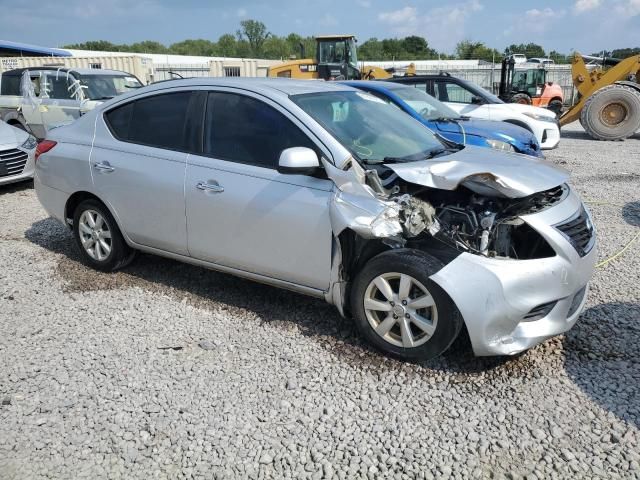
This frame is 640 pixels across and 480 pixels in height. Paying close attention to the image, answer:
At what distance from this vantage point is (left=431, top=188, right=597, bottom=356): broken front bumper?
9.98ft

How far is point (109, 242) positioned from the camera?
4926 millimetres

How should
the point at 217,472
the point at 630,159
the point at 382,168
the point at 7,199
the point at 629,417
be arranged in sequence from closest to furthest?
the point at 217,472, the point at 629,417, the point at 382,168, the point at 7,199, the point at 630,159

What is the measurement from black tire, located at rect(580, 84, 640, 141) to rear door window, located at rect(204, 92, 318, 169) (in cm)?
1332

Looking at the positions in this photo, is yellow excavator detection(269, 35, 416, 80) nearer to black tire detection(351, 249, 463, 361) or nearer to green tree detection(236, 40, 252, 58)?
black tire detection(351, 249, 463, 361)

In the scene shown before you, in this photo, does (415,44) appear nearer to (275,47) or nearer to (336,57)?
(275,47)

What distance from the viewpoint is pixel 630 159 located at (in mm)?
11273

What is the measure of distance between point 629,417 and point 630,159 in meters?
10.0

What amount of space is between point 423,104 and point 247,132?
4.85 m

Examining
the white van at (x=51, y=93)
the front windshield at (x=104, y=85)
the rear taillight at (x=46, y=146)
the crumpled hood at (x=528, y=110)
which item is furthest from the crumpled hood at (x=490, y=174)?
the front windshield at (x=104, y=85)

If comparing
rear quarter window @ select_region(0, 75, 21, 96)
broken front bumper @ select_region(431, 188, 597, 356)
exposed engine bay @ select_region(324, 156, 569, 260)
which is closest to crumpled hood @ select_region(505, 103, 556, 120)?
exposed engine bay @ select_region(324, 156, 569, 260)

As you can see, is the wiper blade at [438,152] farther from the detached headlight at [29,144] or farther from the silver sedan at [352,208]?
the detached headlight at [29,144]

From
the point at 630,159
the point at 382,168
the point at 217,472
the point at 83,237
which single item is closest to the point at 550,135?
the point at 630,159

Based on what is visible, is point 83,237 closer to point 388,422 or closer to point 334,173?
point 334,173

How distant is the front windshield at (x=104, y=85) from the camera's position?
11.1m
